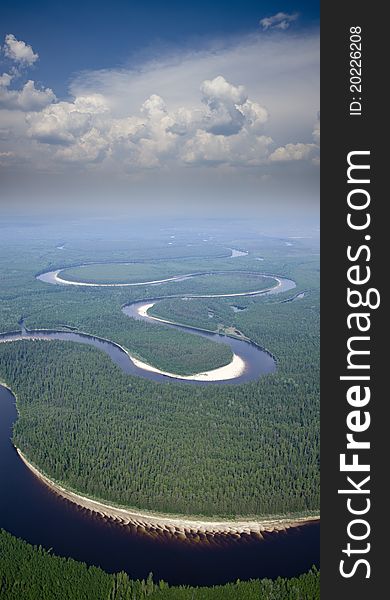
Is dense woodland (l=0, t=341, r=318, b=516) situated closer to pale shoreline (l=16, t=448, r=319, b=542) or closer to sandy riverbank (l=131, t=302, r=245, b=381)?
pale shoreline (l=16, t=448, r=319, b=542)

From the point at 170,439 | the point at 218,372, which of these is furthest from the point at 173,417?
the point at 218,372

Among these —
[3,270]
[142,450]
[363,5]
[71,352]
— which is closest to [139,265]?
[3,270]

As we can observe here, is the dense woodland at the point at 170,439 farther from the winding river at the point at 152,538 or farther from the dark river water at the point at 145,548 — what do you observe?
the dark river water at the point at 145,548

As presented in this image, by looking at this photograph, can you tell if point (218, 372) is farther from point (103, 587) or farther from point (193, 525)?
point (103, 587)

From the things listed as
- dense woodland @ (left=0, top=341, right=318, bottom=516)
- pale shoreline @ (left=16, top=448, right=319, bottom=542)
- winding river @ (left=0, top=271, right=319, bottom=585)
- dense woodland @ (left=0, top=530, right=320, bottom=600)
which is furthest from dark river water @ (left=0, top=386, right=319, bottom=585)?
dense woodland @ (left=0, top=341, right=318, bottom=516)

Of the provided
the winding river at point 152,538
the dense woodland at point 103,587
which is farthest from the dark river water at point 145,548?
the dense woodland at point 103,587

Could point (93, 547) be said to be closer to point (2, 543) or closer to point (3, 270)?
point (2, 543)
